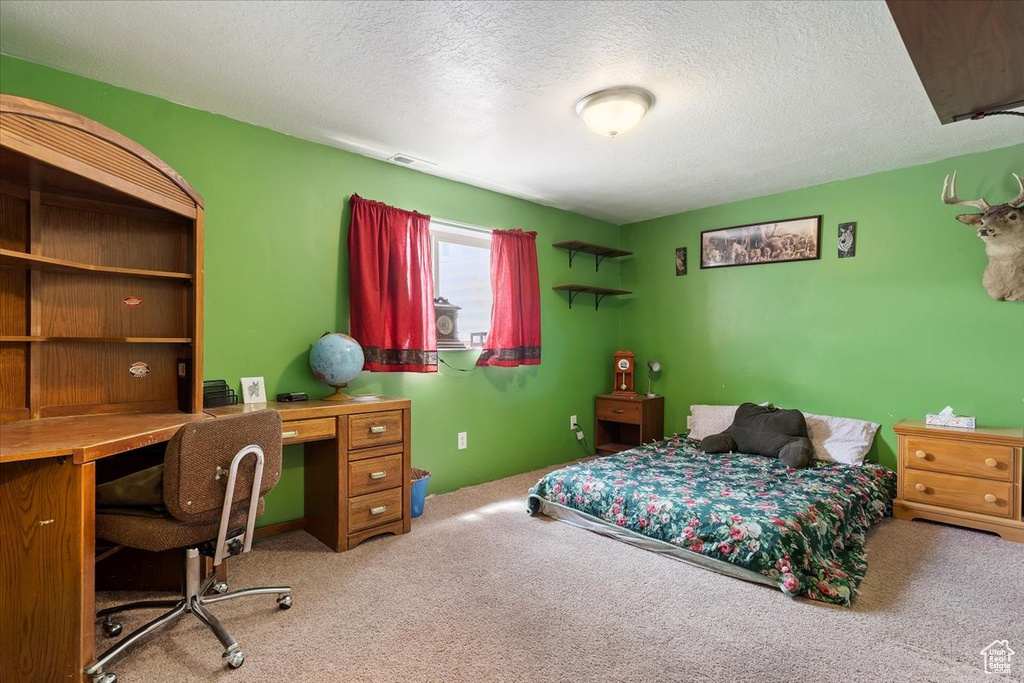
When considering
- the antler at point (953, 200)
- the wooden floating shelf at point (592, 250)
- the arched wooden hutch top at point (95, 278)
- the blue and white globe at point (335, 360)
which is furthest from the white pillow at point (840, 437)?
the arched wooden hutch top at point (95, 278)

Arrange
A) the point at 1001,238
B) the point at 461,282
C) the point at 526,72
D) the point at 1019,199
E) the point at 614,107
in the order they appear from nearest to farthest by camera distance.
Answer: the point at 526,72, the point at 614,107, the point at 1019,199, the point at 1001,238, the point at 461,282

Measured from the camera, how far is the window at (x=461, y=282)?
3.60 meters

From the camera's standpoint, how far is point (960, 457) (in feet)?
9.39

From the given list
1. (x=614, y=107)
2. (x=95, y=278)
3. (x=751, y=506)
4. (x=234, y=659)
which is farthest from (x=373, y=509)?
(x=614, y=107)

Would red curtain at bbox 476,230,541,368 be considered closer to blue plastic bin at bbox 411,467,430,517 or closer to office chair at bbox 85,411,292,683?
blue plastic bin at bbox 411,467,430,517

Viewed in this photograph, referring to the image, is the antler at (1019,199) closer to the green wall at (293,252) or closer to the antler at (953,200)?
the antler at (953,200)

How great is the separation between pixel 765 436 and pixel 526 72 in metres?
2.99

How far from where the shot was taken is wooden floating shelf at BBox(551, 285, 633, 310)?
436 cm

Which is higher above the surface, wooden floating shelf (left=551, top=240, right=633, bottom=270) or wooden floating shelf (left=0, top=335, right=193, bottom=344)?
wooden floating shelf (left=551, top=240, right=633, bottom=270)

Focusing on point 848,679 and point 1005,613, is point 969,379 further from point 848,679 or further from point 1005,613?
point 848,679

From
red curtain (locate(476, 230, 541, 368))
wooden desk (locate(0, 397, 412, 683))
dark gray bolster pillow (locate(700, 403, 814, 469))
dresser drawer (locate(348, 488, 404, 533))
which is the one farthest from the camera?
red curtain (locate(476, 230, 541, 368))

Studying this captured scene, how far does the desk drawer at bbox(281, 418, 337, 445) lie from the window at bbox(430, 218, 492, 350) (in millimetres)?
1173

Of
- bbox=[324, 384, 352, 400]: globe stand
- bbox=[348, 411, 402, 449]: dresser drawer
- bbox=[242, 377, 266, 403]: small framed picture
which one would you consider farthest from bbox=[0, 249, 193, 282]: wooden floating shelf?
bbox=[348, 411, 402, 449]: dresser drawer

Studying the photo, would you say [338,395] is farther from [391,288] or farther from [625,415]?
[625,415]
